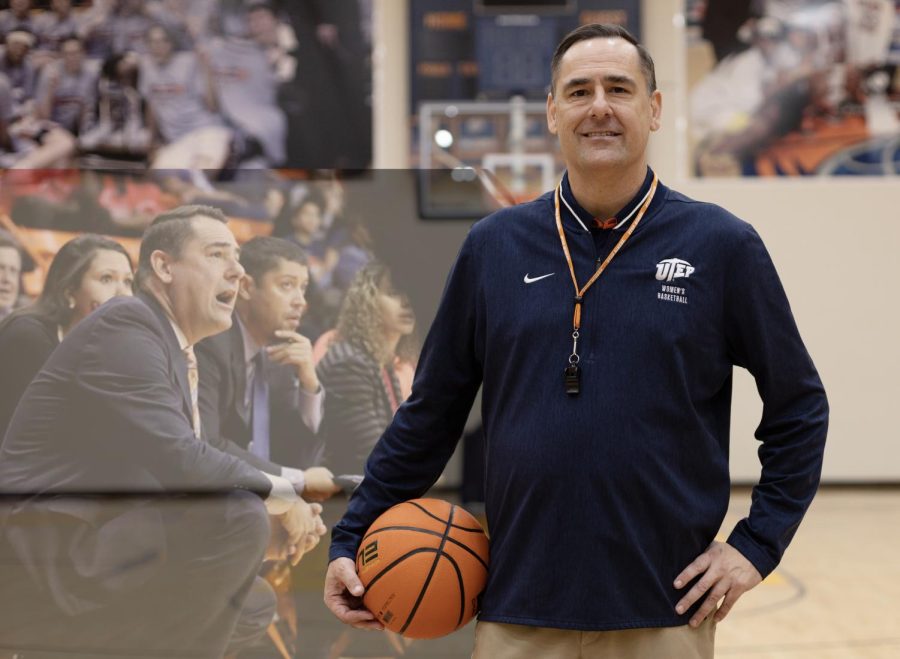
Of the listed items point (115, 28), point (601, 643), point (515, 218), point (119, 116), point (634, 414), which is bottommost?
point (601, 643)

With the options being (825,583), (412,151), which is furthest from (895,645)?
(412,151)

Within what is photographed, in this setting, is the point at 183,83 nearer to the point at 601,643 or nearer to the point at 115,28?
the point at 115,28

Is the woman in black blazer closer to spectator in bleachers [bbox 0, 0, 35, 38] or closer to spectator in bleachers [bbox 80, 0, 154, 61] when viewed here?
spectator in bleachers [bbox 80, 0, 154, 61]

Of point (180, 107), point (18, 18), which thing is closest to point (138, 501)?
point (180, 107)

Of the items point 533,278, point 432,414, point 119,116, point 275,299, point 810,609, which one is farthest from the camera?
point 119,116

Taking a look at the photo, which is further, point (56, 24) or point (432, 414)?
point (56, 24)

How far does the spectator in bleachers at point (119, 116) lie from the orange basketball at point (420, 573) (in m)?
6.23

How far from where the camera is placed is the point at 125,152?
7441 millimetres

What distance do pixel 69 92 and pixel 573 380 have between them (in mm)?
6802

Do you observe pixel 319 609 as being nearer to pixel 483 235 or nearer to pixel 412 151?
pixel 483 235

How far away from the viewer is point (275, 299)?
9.85 feet

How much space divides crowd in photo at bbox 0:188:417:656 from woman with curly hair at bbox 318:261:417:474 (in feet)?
0.05

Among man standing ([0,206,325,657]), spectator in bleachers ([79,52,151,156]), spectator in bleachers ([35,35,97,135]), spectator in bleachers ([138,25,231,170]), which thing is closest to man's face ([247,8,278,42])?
spectator in bleachers ([138,25,231,170])

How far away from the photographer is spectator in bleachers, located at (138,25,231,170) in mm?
7457
